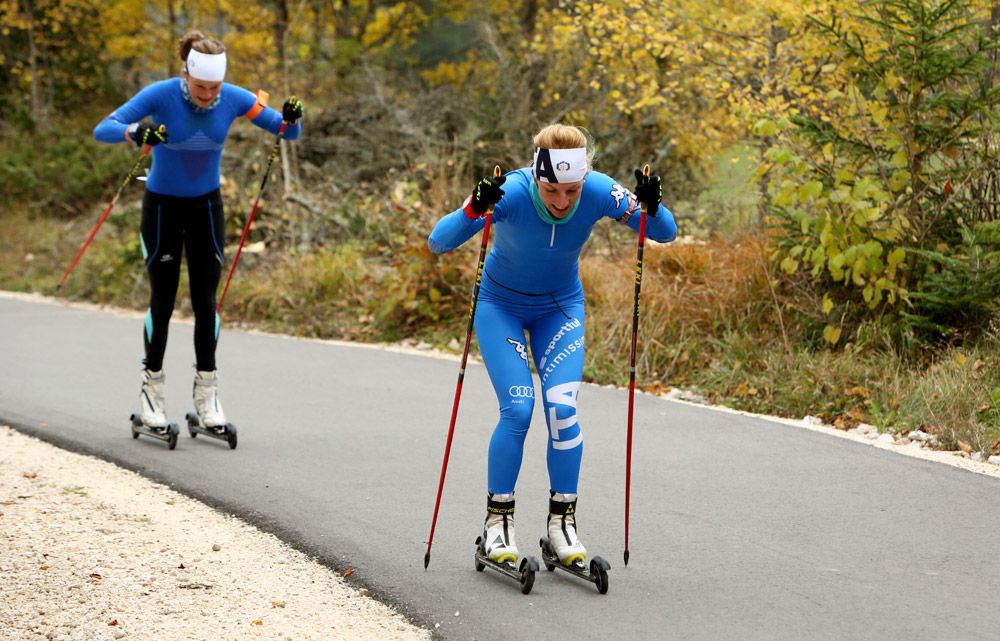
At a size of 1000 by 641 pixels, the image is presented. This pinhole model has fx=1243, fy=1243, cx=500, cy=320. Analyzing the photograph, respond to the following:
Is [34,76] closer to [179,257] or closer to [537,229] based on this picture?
[179,257]

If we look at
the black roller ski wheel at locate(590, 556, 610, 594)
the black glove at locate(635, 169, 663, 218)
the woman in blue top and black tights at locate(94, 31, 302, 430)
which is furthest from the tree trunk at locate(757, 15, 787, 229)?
the black roller ski wheel at locate(590, 556, 610, 594)

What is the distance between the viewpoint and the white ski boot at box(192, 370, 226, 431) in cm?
820

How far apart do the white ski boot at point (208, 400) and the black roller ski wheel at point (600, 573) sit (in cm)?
366

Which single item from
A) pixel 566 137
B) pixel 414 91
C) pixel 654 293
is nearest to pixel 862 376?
pixel 654 293

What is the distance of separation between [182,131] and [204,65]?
466mm

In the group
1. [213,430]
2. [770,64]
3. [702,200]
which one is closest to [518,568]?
[213,430]

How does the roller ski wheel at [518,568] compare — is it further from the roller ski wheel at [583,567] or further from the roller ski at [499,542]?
the roller ski wheel at [583,567]

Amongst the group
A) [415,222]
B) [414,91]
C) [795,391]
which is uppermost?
[414,91]

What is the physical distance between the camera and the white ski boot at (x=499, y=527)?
17.8 ft

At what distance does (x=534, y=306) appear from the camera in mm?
5652

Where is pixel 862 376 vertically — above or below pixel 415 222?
below

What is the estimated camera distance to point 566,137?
5.22m

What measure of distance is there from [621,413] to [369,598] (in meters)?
4.09

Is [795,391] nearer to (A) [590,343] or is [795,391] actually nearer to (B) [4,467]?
(A) [590,343]
